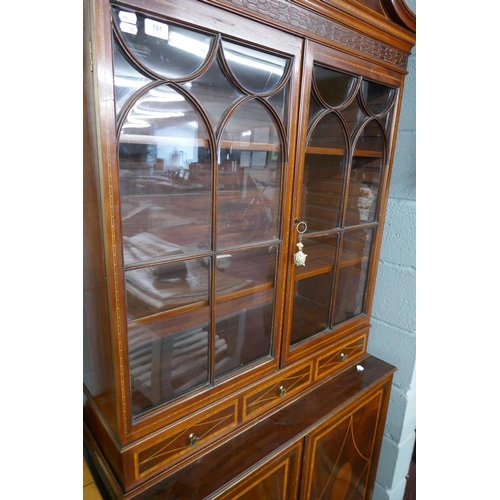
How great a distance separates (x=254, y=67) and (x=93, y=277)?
55 centimetres

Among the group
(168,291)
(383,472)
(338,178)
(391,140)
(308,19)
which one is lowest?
(383,472)

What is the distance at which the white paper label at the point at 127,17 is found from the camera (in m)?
0.55

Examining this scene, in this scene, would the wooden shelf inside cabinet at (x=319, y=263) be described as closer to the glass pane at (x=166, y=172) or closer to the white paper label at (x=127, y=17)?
the glass pane at (x=166, y=172)

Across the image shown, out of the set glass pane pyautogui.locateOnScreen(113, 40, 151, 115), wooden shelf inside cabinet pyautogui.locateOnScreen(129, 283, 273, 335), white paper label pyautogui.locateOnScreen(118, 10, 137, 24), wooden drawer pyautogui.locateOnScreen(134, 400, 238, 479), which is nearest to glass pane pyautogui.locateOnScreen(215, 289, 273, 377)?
wooden shelf inside cabinet pyautogui.locateOnScreen(129, 283, 273, 335)

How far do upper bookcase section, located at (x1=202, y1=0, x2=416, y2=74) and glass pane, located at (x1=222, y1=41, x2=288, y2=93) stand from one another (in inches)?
2.4

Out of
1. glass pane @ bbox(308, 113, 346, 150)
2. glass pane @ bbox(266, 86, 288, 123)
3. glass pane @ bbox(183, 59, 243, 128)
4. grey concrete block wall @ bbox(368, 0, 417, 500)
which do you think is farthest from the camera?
grey concrete block wall @ bbox(368, 0, 417, 500)

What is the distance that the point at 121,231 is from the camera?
622mm

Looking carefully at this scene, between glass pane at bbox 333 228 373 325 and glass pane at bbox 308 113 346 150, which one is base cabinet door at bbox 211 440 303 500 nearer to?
glass pane at bbox 333 228 373 325

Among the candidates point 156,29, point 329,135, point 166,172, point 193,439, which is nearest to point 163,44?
point 156,29

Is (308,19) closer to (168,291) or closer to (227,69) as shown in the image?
(227,69)

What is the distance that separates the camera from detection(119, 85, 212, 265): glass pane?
2.08 feet

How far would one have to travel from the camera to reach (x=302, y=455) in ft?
3.08
